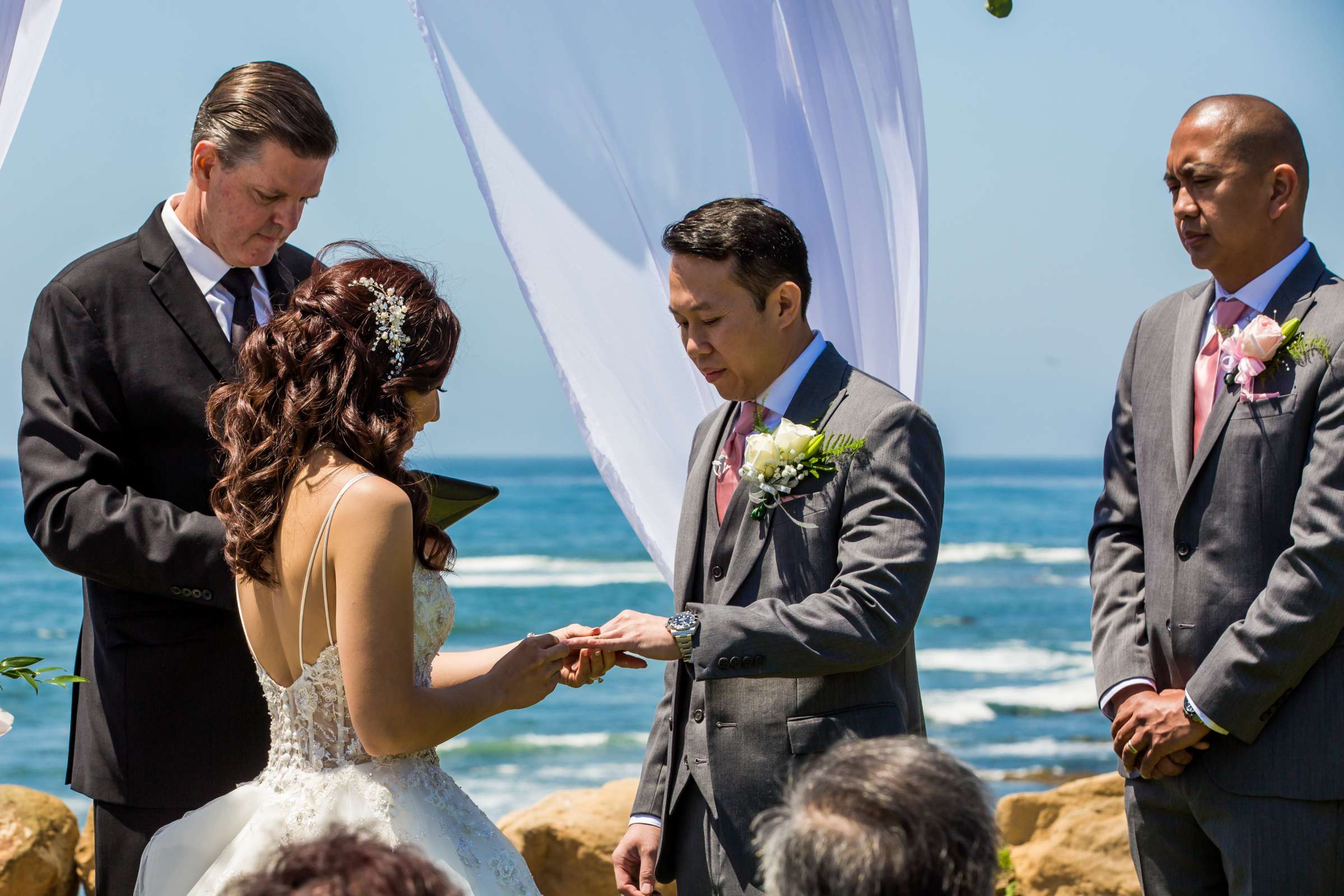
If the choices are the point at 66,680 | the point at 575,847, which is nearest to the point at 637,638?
the point at 66,680

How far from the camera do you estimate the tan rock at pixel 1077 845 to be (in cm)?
470

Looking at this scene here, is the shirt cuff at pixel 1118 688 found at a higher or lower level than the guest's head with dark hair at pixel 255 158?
lower

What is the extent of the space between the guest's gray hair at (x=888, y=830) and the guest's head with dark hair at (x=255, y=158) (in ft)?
6.19

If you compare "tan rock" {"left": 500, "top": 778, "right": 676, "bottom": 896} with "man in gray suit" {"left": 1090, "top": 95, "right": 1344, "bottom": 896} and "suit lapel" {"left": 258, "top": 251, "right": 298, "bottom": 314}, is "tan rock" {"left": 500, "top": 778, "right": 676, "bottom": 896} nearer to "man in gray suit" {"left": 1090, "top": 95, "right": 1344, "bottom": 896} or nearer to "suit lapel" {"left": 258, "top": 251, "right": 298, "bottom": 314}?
"man in gray suit" {"left": 1090, "top": 95, "right": 1344, "bottom": 896}

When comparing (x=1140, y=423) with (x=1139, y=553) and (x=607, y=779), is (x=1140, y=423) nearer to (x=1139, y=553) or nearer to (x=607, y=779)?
(x=1139, y=553)

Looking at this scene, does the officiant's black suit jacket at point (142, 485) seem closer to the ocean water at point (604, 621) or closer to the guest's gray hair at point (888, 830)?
the guest's gray hair at point (888, 830)

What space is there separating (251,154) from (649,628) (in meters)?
1.33

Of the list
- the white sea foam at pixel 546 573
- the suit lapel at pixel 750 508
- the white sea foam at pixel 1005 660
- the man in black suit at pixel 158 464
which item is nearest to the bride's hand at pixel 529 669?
the suit lapel at pixel 750 508

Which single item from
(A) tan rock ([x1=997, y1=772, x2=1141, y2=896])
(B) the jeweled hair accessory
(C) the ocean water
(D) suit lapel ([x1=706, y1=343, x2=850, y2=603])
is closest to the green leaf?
(B) the jeweled hair accessory

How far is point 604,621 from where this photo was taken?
23.2 meters

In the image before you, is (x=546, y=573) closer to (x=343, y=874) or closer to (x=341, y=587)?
(x=341, y=587)

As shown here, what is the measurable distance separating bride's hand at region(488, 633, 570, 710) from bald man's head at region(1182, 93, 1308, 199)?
1.74 m

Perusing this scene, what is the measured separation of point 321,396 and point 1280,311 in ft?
6.41

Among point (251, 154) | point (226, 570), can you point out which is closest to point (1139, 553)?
point (226, 570)
